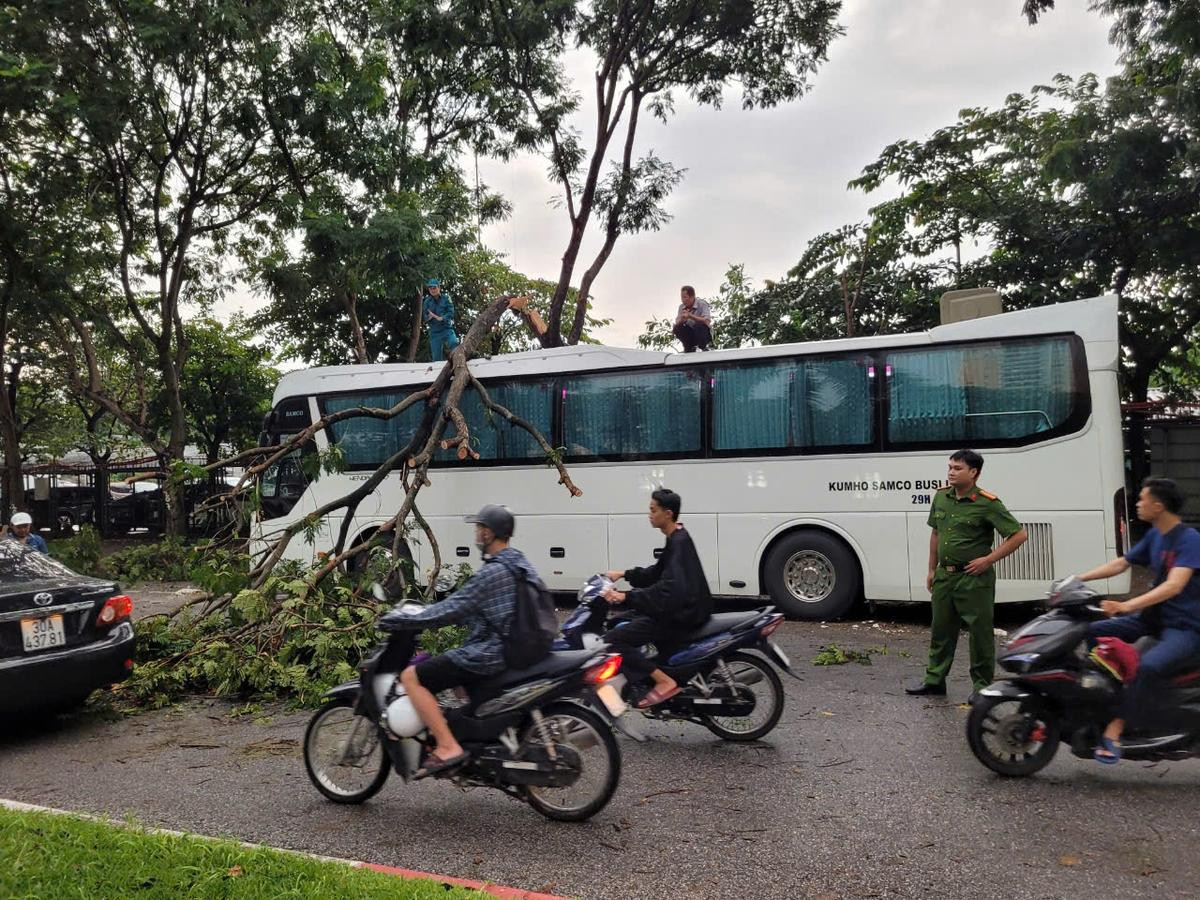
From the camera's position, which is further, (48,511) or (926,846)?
(48,511)

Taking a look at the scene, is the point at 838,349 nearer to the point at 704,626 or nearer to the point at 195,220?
the point at 704,626

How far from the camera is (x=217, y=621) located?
8.03 metres

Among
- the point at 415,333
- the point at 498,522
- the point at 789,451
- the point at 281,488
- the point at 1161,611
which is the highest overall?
the point at 415,333

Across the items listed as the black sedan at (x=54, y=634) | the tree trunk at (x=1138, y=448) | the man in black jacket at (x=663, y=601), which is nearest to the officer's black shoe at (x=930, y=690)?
the man in black jacket at (x=663, y=601)

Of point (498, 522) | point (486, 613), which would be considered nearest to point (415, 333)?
point (498, 522)

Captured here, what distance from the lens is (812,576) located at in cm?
1026

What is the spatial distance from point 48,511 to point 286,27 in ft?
56.8

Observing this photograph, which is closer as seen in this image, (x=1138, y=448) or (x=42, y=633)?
(x=42, y=633)

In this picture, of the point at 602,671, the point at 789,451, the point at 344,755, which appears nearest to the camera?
the point at 602,671

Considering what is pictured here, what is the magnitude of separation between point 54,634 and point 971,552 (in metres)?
6.01

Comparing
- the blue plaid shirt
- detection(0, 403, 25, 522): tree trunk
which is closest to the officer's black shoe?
the blue plaid shirt

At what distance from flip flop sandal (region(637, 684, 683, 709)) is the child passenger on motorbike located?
224 centimetres

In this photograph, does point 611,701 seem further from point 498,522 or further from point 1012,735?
point 1012,735

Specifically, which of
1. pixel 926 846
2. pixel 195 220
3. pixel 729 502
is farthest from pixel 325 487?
pixel 926 846
